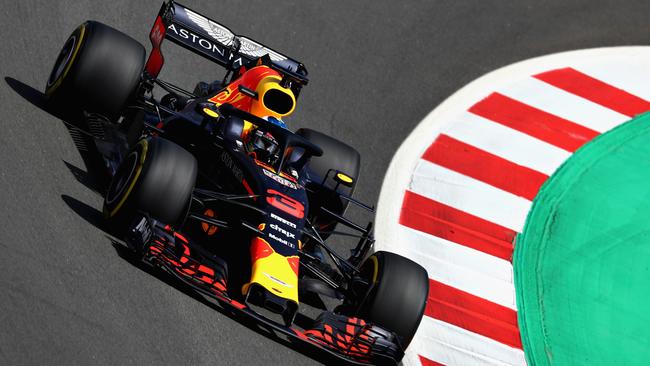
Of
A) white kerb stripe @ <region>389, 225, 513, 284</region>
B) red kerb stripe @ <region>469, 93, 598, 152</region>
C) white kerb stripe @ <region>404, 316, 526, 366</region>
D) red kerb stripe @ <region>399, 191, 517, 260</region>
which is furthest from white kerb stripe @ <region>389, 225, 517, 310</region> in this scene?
red kerb stripe @ <region>469, 93, 598, 152</region>

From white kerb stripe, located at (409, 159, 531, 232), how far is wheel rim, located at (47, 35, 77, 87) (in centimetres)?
367

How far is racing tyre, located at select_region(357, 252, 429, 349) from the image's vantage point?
7.62 m

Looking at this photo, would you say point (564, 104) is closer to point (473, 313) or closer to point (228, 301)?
point (473, 313)

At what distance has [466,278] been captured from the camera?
Answer: 9438mm

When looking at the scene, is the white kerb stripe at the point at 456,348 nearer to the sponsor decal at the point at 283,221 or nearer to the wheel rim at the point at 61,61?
the sponsor decal at the point at 283,221

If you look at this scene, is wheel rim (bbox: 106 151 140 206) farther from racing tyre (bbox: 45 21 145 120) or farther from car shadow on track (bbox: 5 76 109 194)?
racing tyre (bbox: 45 21 145 120)

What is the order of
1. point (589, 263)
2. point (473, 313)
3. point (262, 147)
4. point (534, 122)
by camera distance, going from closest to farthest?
point (262, 147) < point (473, 313) < point (589, 263) < point (534, 122)

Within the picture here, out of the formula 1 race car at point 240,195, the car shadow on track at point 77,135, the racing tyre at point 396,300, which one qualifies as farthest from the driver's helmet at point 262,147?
the racing tyre at point 396,300

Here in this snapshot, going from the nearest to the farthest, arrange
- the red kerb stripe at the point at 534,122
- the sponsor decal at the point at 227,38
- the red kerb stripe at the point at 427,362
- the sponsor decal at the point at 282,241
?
the sponsor decal at the point at 282,241 → the red kerb stripe at the point at 427,362 → the sponsor decal at the point at 227,38 → the red kerb stripe at the point at 534,122

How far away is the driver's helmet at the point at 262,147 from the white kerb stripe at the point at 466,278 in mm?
1706

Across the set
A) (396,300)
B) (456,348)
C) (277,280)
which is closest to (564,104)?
(456,348)

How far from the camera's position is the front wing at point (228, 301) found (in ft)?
22.5

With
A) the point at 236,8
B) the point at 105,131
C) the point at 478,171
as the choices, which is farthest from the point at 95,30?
the point at 478,171

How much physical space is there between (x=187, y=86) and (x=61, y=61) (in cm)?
190
